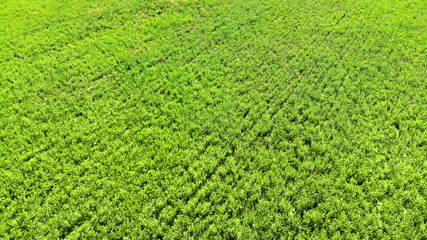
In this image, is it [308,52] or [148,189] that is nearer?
[148,189]

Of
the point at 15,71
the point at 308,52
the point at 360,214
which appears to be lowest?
the point at 360,214

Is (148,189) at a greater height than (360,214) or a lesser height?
greater

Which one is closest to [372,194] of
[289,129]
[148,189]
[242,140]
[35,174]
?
[289,129]

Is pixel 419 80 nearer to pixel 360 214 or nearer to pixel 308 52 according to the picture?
pixel 308 52

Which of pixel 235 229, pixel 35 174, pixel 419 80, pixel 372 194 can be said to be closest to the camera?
pixel 235 229

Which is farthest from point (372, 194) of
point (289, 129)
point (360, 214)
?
point (289, 129)

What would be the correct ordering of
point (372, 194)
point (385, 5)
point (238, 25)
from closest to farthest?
point (372, 194) → point (238, 25) → point (385, 5)

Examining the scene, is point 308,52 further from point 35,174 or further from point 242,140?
point 35,174
